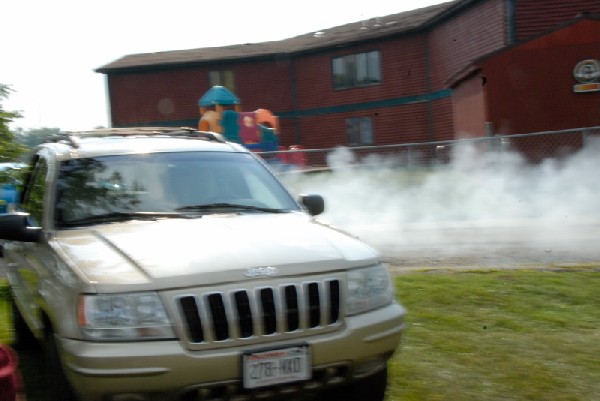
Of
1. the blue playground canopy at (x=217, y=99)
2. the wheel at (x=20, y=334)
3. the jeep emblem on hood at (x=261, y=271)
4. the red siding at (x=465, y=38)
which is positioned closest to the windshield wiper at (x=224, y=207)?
the jeep emblem on hood at (x=261, y=271)

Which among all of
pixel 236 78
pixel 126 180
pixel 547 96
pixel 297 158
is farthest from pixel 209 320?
pixel 236 78

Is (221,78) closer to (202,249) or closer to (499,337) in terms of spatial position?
(499,337)

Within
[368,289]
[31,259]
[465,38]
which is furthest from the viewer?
[465,38]

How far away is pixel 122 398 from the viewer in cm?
355

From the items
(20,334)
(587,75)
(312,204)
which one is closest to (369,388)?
(312,204)

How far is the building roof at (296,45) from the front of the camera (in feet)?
108

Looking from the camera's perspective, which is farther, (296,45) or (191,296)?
(296,45)

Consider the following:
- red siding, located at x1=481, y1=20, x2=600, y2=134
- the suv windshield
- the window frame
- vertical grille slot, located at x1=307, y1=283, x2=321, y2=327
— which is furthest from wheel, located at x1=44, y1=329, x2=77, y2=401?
the window frame

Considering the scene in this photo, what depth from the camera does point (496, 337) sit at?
5867mm

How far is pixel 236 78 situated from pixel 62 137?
31.8m

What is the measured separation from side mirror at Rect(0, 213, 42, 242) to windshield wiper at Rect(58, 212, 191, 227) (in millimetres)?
180

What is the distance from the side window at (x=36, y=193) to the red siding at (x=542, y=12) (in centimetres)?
2172

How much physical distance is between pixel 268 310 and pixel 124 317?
692 mm

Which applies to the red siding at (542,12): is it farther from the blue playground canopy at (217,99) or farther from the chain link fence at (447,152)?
the blue playground canopy at (217,99)
